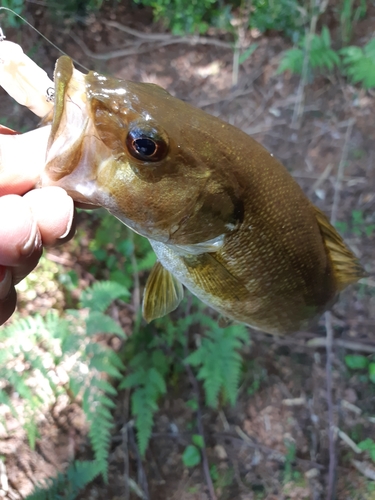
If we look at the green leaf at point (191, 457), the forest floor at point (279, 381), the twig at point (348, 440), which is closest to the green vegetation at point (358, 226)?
the forest floor at point (279, 381)

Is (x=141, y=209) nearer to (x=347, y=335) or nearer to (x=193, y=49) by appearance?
(x=347, y=335)

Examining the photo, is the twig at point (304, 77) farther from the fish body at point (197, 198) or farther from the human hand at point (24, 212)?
the human hand at point (24, 212)

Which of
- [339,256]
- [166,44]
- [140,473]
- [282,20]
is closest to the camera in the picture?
[339,256]

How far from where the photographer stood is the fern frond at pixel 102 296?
5.48 feet

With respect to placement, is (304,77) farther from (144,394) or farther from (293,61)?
(144,394)

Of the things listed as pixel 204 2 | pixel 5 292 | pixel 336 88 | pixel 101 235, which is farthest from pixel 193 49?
pixel 5 292

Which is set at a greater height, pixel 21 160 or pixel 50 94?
pixel 50 94

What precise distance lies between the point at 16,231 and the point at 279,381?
1694 millimetres

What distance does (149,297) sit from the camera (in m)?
1.12

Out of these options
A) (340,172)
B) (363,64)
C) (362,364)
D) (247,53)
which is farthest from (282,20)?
(362,364)

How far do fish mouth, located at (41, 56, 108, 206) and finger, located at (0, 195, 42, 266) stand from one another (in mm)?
72

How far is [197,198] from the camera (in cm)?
79

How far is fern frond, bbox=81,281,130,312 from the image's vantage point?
1669 millimetres

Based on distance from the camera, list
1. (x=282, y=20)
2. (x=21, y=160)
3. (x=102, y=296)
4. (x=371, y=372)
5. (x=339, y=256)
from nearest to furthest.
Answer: (x=21, y=160)
(x=339, y=256)
(x=102, y=296)
(x=371, y=372)
(x=282, y=20)
